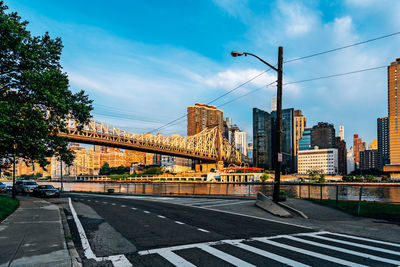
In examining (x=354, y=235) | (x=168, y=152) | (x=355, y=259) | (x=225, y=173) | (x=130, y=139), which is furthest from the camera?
(x=225, y=173)

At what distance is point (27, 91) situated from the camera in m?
18.9

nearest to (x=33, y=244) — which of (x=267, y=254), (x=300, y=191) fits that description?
(x=267, y=254)

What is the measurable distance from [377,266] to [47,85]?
18696 millimetres

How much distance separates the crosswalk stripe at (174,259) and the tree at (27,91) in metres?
10.9

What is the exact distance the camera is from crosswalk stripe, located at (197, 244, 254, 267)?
22.2 ft

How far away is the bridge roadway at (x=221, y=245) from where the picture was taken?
7.03 meters

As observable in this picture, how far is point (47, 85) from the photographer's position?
727 inches

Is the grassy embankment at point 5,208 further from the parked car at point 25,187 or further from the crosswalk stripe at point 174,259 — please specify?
the parked car at point 25,187

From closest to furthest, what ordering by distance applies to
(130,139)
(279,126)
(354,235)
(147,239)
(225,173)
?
(147,239) → (354,235) → (279,126) → (130,139) → (225,173)

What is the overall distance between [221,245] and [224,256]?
119 cm

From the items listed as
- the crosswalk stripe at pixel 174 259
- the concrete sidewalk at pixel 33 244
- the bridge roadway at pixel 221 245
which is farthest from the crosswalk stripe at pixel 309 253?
the concrete sidewalk at pixel 33 244

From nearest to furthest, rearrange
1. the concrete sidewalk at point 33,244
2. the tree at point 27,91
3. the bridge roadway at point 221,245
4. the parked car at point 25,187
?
1. the concrete sidewalk at point 33,244
2. the bridge roadway at point 221,245
3. the tree at point 27,91
4. the parked car at point 25,187

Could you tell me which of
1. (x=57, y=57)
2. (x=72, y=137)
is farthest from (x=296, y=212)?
(x=72, y=137)

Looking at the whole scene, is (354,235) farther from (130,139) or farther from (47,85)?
(130,139)
